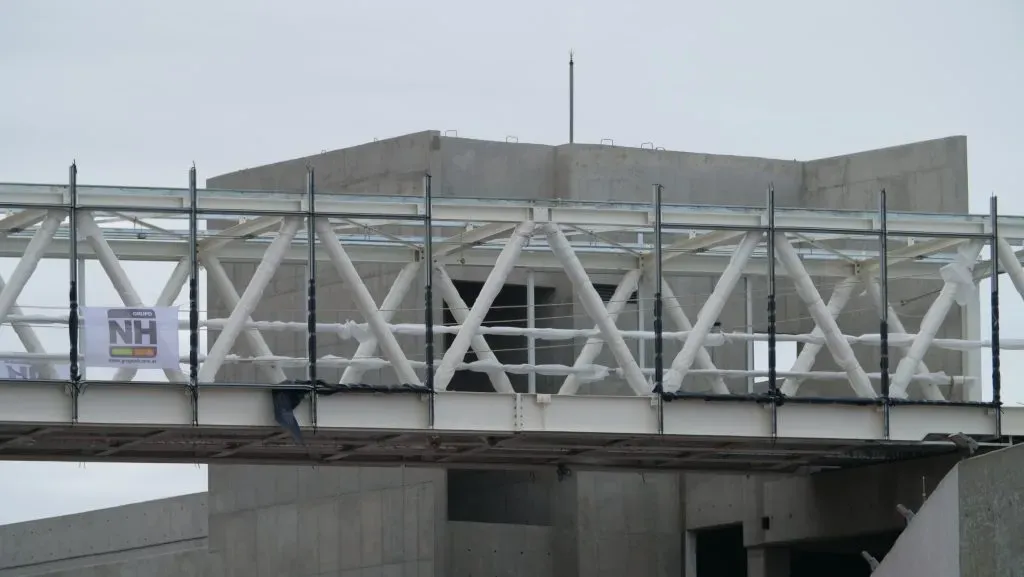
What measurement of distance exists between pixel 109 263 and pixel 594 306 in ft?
24.5

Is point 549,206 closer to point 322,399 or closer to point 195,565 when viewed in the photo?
point 322,399

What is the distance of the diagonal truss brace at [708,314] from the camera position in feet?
100

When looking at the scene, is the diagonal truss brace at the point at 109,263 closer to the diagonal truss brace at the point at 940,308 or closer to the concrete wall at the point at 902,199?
the diagonal truss brace at the point at 940,308

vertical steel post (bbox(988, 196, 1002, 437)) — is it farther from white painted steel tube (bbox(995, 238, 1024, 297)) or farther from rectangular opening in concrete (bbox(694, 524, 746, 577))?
rectangular opening in concrete (bbox(694, 524, 746, 577))

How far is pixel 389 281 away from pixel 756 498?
30.0 ft

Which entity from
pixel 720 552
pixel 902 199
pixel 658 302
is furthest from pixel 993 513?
pixel 720 552

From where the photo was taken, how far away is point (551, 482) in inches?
1714

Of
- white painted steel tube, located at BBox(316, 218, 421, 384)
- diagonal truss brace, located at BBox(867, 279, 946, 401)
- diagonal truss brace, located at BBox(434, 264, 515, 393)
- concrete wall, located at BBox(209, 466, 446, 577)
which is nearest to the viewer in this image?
white painted steel tube, located at BBox(316, 218, 421, 384)

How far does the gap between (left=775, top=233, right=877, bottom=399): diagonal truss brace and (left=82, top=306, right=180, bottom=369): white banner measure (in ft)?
32.1

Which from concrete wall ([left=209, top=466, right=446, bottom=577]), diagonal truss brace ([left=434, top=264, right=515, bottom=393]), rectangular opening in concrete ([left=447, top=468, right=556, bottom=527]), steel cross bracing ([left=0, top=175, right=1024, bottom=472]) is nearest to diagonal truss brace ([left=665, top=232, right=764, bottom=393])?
steel cross bracing ([left=0, top=175, right=1024, bottom=472])

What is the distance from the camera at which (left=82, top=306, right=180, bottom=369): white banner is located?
2936 centimetres

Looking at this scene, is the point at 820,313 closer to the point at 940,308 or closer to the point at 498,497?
the point at 940,308

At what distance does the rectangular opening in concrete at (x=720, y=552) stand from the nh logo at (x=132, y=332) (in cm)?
1716

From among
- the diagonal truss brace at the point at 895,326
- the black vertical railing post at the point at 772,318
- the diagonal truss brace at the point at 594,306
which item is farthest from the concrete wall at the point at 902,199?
the diagonal truss brace at the point at 594,306
